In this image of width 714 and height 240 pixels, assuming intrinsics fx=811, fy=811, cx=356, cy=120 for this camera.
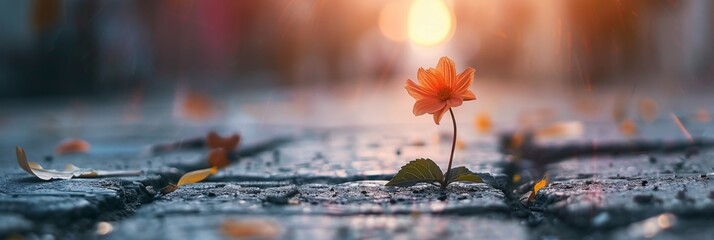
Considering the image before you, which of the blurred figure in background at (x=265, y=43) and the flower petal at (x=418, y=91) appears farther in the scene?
the blurred figure in background at (x=265, y=43)

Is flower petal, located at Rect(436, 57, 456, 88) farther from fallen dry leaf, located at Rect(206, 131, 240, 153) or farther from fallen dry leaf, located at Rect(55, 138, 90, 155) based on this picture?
fallen dry leaf, located at Rect(55, 138, 90, 155)

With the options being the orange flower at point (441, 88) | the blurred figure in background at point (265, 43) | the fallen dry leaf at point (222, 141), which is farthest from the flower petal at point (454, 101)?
the blurred figure in background at point (265, 43)

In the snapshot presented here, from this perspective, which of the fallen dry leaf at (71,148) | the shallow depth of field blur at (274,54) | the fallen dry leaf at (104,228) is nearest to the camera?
the fallen dry leaf at (104,228)

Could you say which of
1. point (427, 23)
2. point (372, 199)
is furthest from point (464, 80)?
point (427, 23)

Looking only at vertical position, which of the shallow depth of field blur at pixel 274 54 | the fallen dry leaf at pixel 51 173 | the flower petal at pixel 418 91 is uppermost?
the shallow depth of field blur at pixel 274 54

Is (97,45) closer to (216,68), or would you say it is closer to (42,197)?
(216,68)

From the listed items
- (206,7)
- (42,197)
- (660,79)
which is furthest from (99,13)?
(42,197)

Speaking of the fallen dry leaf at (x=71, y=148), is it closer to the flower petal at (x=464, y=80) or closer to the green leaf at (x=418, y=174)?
the green leaf at (x=418, y=174)
